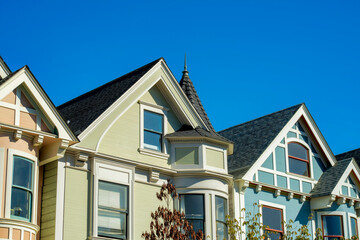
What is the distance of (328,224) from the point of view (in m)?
29.0

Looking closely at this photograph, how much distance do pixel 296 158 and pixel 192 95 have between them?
5040 millimetres

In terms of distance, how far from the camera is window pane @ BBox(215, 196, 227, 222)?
81.8 feet

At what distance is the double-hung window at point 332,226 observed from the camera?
28.9 m

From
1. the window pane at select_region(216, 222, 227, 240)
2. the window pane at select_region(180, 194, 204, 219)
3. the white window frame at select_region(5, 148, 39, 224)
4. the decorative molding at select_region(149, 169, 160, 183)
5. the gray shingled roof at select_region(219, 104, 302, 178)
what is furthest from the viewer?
the gray shingled roof at select_region(219, 104, 302, 178)

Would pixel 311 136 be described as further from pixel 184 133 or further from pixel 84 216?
pixel 84 216

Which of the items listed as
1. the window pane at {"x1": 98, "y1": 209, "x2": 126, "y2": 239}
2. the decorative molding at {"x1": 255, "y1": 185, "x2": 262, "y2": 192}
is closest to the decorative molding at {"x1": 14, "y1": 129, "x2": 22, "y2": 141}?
the window pane at {"x1": 98, "y1": 209, "x2": 126, "y2": 239}

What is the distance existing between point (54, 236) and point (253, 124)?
13.1 meters

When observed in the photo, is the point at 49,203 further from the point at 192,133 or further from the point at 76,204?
the point at 192,133

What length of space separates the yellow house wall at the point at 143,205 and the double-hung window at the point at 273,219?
5.04 meters

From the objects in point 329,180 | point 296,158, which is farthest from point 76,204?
point 329,180

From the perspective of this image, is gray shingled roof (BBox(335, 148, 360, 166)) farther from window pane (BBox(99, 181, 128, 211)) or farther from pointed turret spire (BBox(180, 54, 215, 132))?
window pane (BBox(99, 181, 128, 211))

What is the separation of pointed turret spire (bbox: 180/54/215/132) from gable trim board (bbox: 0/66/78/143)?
6.91m

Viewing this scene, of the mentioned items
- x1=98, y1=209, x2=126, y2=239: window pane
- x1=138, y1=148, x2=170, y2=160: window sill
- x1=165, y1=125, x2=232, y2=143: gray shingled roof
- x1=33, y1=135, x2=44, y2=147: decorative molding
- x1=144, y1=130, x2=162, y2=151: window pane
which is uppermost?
x1=165, y1=125, x2=232, y2=143: gray shingled roof

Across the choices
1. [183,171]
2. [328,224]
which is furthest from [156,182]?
[328,224]
